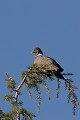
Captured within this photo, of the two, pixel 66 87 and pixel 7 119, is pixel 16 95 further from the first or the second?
pixel 66 87

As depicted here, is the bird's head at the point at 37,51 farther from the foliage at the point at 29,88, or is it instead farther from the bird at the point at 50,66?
the foliage at the point at 29,88

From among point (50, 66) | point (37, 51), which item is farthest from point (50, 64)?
point (37, 51)

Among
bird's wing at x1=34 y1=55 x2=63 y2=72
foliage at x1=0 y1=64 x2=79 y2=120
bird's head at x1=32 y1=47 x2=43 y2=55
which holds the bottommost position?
foliage at x1=0 y1=64 x2=79 y2=120

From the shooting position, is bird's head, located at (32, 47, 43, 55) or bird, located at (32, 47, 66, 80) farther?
bird's head, located at (32, 47, 43, 55)

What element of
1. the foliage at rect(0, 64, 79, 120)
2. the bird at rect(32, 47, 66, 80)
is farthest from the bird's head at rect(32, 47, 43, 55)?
the foliage at rect(0, 64, 79, 120)

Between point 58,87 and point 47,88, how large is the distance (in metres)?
0.78

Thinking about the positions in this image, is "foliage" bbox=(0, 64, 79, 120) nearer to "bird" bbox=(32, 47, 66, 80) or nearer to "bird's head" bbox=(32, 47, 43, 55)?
"bird" bbox=(32, 47, 66, 80)

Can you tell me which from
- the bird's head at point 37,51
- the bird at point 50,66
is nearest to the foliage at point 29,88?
the bird at point 50,66

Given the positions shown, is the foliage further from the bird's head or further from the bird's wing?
the bird's head

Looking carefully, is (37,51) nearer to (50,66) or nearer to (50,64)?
(50,64)

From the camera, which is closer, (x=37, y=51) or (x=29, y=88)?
(x=29, y=88)

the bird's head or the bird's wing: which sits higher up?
the bird's head

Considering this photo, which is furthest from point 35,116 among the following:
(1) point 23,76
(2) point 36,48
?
(2) point 36,48

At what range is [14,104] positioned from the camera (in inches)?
339
